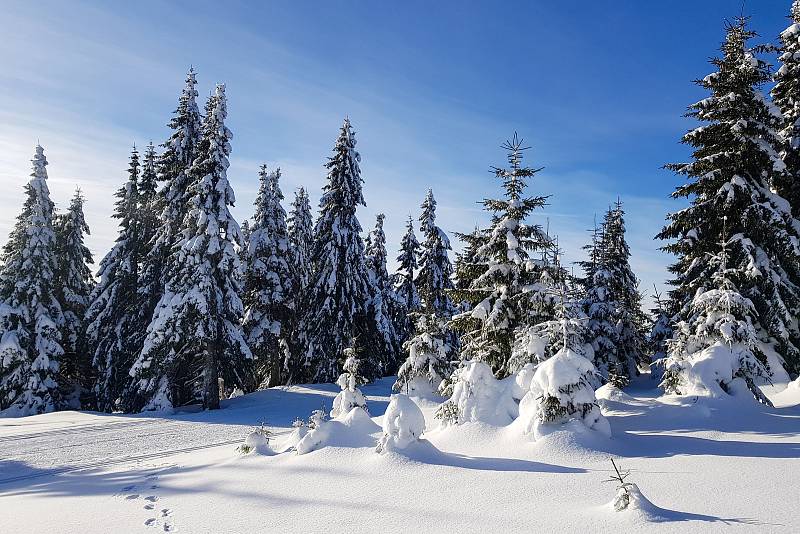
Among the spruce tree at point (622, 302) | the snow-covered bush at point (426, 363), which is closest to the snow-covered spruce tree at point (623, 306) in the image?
the spruce tree at point (622, 302)

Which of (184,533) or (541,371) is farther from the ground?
(541,371)

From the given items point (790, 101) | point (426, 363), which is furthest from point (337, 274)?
point (790, 101)

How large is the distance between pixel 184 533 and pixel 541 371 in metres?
6.59

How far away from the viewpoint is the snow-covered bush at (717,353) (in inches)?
475

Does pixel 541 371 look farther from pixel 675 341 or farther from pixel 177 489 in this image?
pixel 177 489

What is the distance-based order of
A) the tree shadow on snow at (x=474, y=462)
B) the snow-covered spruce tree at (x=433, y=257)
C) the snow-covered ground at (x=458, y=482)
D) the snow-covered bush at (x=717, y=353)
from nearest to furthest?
the snow-covered ground at (x=458, y=482), the tree shadow on snow at (x=474, y=462), the snow-covered bush at (x=717, y=353), the snow-covered spruce tree at (x=433, y=257)

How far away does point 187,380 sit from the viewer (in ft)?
81.3

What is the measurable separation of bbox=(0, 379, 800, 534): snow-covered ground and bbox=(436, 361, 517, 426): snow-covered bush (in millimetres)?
259

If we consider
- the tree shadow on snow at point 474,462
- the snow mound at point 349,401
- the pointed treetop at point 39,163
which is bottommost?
the tree shadow on snow at point 474,462

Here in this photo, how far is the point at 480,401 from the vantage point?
10711 millimetres

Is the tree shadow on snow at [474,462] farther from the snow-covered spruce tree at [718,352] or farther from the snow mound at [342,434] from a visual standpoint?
the snow-covered spruce tree at [718,352]

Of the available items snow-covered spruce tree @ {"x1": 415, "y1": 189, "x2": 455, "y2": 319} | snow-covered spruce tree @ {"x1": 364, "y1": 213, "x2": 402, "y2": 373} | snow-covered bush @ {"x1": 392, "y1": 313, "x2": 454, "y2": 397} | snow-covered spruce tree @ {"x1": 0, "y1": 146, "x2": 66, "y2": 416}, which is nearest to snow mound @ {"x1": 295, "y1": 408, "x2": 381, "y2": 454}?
snow-covered bush @ {"x1": 392, "y1": 313, "x2": 454, "y2": 397}

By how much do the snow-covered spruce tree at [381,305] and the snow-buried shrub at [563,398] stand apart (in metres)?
21.4

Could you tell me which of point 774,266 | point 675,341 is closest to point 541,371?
point 675,341
